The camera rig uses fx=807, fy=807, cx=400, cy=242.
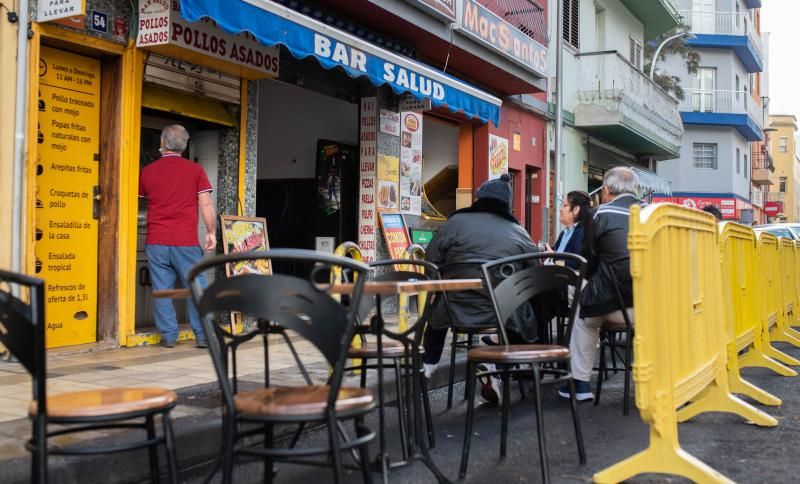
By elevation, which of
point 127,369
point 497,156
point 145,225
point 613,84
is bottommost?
point 127,369

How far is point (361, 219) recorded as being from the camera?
11.1m

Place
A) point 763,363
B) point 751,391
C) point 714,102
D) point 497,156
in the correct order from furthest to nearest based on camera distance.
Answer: point 714,102 < point 497,156 < point 763,363 < point 751,391

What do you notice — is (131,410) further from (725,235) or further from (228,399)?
(725,235)

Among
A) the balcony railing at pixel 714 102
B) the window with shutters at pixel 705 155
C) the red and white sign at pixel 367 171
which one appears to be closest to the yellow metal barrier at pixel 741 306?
the red and white sign at pixel 367 171

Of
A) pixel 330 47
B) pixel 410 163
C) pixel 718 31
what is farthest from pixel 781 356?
pixel 718 31

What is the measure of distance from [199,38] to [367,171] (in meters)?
3.98

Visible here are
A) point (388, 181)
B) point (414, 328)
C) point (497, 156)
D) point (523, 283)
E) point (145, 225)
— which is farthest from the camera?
point (497, 156)

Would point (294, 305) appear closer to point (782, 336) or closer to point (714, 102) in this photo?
point (782, 336)

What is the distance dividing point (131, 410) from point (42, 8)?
478cm

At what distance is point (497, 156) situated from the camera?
14.7 metres

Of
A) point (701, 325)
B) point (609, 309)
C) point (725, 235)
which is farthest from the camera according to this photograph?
point (725, 235)

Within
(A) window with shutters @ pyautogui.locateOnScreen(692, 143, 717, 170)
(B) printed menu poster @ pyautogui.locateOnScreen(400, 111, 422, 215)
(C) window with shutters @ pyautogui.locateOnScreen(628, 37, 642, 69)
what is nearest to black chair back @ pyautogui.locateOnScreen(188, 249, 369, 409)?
(B) printed menu poster @ pyautogui.locateOnScreen(400, 111, 422, 215)

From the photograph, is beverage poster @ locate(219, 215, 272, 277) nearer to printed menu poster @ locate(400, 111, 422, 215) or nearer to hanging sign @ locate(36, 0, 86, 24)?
hanging sign @ locate(36, 0, 86, 24)

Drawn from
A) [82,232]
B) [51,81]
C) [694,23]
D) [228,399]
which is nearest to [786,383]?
[228,399]
